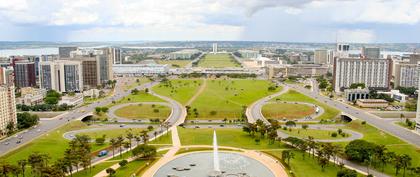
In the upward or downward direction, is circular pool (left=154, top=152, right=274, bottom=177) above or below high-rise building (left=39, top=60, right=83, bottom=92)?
below

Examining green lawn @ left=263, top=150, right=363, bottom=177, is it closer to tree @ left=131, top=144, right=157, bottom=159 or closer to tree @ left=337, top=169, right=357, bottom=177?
tree @ left=337, top=169, right=357, bottom=177

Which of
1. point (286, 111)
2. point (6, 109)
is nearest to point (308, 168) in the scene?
point (286, 111)

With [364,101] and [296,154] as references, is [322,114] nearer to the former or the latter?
[364,101]

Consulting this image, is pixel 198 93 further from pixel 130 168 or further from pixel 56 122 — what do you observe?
pixel 130 168

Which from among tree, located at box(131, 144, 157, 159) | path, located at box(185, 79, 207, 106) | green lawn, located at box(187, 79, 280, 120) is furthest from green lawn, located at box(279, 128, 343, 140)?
path, located at box(185, 79, 207, 106)

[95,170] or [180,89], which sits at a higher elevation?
[180,89]
